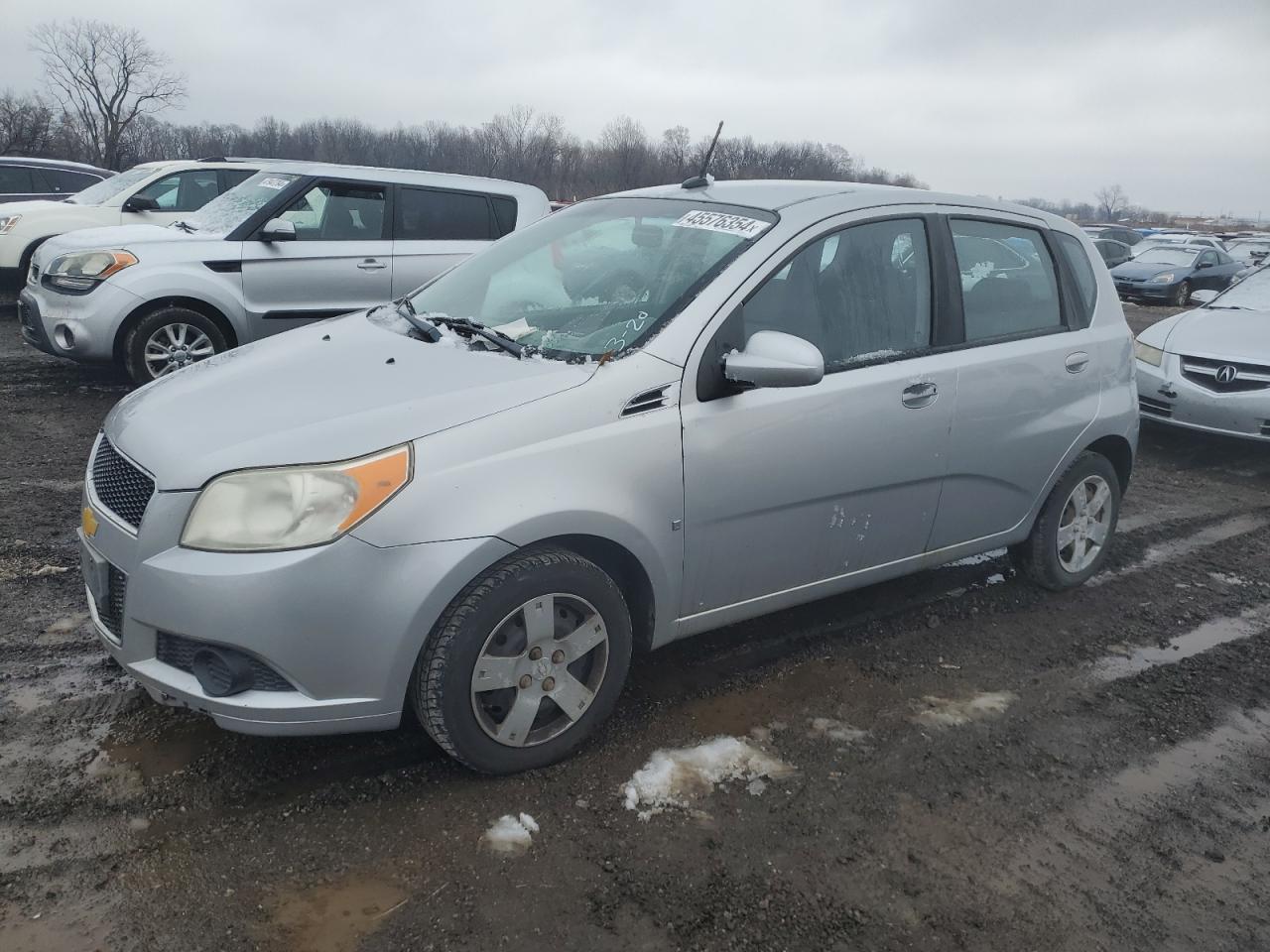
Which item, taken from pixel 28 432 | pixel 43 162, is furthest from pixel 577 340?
pixel 43 162

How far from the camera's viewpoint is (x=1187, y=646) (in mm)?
4191

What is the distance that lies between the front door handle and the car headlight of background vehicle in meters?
6.04

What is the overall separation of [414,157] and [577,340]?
67.9m

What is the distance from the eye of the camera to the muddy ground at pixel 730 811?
2.37 metres

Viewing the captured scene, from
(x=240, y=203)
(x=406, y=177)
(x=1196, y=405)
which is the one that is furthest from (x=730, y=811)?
(x=240, y=203)

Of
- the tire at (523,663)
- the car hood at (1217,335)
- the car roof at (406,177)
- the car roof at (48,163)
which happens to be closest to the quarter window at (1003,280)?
the tire at (523,663)

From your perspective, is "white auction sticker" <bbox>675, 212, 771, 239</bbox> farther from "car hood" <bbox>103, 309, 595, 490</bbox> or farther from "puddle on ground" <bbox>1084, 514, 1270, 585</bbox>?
"puddle on ground" <bbox>1084, 514, 1270, 585</bbox>

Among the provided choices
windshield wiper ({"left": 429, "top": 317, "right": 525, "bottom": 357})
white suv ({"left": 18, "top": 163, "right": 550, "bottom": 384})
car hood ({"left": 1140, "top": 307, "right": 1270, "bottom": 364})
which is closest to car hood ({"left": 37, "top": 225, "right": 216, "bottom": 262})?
white suv ({"left": 18, "top": 163, "right": 550, "bottom": 384})

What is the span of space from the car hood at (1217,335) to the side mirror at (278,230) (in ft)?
22.6

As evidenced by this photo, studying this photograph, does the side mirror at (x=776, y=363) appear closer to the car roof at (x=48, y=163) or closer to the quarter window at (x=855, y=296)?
the quarter window at (x=855, y=296)

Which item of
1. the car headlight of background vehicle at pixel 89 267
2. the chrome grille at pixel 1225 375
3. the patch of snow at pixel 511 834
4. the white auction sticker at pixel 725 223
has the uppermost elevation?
the white auction sticker at pixel 725 223

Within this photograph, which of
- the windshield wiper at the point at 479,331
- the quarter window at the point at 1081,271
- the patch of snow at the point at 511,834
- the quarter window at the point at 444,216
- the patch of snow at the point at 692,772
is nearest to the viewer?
the patch of snow at the point at 511,834

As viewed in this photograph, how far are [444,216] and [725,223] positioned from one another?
199 inches

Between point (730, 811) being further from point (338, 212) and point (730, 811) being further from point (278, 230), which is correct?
point (338, 212)
